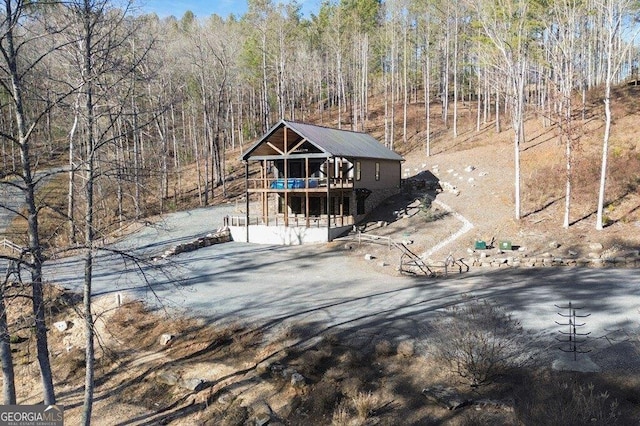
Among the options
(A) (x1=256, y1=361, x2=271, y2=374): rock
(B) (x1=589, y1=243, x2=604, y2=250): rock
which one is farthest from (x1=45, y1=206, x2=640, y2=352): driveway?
(A) (x1=256, y1=361, x2=271, y2=374): rock

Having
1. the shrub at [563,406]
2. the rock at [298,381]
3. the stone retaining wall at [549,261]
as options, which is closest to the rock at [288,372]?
the rock at [298,381]

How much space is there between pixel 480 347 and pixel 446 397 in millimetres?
1362

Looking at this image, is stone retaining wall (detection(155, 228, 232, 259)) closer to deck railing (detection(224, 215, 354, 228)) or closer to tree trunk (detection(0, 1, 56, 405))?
deck railing (detection(224, 215, 354, 228))

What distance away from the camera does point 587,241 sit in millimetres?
19469

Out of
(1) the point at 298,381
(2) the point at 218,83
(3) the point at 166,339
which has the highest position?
(2) the point at 218,83

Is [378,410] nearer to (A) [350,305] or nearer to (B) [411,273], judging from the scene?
(A) [350,305]

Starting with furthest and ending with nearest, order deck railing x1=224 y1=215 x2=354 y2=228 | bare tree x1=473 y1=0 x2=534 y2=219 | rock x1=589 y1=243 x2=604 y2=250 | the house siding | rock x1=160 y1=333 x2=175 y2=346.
→ the house siding < deck railing x1=224 y1=215 x2=354 y2=228 < bare tree x1=473 y1=0 x2=534 y2=219 < rock x1=589 y1=243 x2=604 y2=250 < rock x1=160 y1=333 x2=175 y2=346

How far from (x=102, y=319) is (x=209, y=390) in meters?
6.38

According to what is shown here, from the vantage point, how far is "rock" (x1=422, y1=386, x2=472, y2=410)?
27.3 feet

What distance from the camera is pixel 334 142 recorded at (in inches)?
1033

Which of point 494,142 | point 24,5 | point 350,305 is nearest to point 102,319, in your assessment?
point 350,305

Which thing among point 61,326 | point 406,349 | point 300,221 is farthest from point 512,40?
point 61,326

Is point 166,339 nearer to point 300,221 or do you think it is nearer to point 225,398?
point 225,398

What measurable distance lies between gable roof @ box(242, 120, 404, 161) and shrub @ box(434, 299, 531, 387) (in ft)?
50.1
